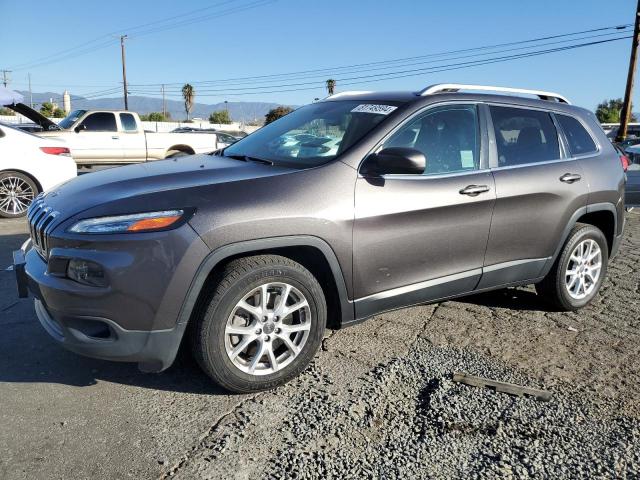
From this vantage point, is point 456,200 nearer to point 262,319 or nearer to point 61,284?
point 262,319

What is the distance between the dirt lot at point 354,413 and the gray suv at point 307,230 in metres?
0.29

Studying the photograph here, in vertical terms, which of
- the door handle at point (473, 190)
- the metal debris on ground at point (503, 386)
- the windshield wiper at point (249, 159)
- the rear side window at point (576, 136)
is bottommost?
the metal debris on ground at point (503, 386)

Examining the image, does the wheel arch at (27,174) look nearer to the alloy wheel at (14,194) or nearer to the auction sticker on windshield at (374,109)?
the alloy wheel at (14,194)

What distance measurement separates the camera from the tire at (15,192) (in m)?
8.12

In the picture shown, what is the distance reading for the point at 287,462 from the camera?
8.18 feet

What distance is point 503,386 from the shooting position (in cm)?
321

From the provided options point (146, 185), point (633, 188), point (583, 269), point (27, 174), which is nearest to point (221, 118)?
point (27, 174)

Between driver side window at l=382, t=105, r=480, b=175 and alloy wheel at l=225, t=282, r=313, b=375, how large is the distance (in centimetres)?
122

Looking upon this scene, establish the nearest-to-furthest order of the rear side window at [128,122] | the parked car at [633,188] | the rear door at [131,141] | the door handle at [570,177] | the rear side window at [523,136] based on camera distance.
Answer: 1. the rear side window at [523,136]
2. the door handle at [570,177]
3. the parked car at [633,188]
4. the rear door at [131,141]
5. the rear side window at [128,122]

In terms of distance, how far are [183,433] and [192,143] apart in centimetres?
1270

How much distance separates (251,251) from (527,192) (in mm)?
2179

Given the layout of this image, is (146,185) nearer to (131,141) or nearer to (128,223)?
(128,223)

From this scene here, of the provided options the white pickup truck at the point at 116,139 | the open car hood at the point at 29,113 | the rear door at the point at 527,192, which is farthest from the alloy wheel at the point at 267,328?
the white pickup truck at the point at 116,139

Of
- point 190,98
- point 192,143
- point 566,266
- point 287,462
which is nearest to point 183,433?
point 287,462
